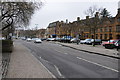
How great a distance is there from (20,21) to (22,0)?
3.87 m

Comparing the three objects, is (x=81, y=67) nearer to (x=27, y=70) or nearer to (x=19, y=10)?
(x=27, y=70)

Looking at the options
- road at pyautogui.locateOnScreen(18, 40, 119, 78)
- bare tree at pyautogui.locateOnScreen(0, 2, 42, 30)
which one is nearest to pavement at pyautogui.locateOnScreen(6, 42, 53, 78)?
road at pyautogui.locateOnScreen(18, 40, 119, 78)

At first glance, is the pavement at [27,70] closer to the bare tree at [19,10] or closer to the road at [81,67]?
the road at [81,67]

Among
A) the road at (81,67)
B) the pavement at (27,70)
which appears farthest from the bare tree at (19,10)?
the pavement at (27,70)

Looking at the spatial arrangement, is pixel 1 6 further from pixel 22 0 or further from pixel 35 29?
pixel 35 29

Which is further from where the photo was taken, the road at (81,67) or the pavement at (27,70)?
the road at (81,67)

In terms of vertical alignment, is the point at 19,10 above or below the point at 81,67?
above

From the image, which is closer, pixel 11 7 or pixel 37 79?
pixel 37 79

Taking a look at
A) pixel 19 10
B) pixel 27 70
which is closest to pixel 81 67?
pixel 27 70

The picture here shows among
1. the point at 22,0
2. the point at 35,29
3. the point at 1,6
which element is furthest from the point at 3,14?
the point at 35,29

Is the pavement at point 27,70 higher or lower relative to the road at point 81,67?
higher

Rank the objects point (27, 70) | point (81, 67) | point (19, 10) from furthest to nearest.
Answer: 1. point (19, 10)
2. point (81, 67)
3. point (27, 70)

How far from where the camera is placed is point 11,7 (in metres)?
18.8

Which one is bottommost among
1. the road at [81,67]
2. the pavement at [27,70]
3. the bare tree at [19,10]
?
the road at [81,67]
